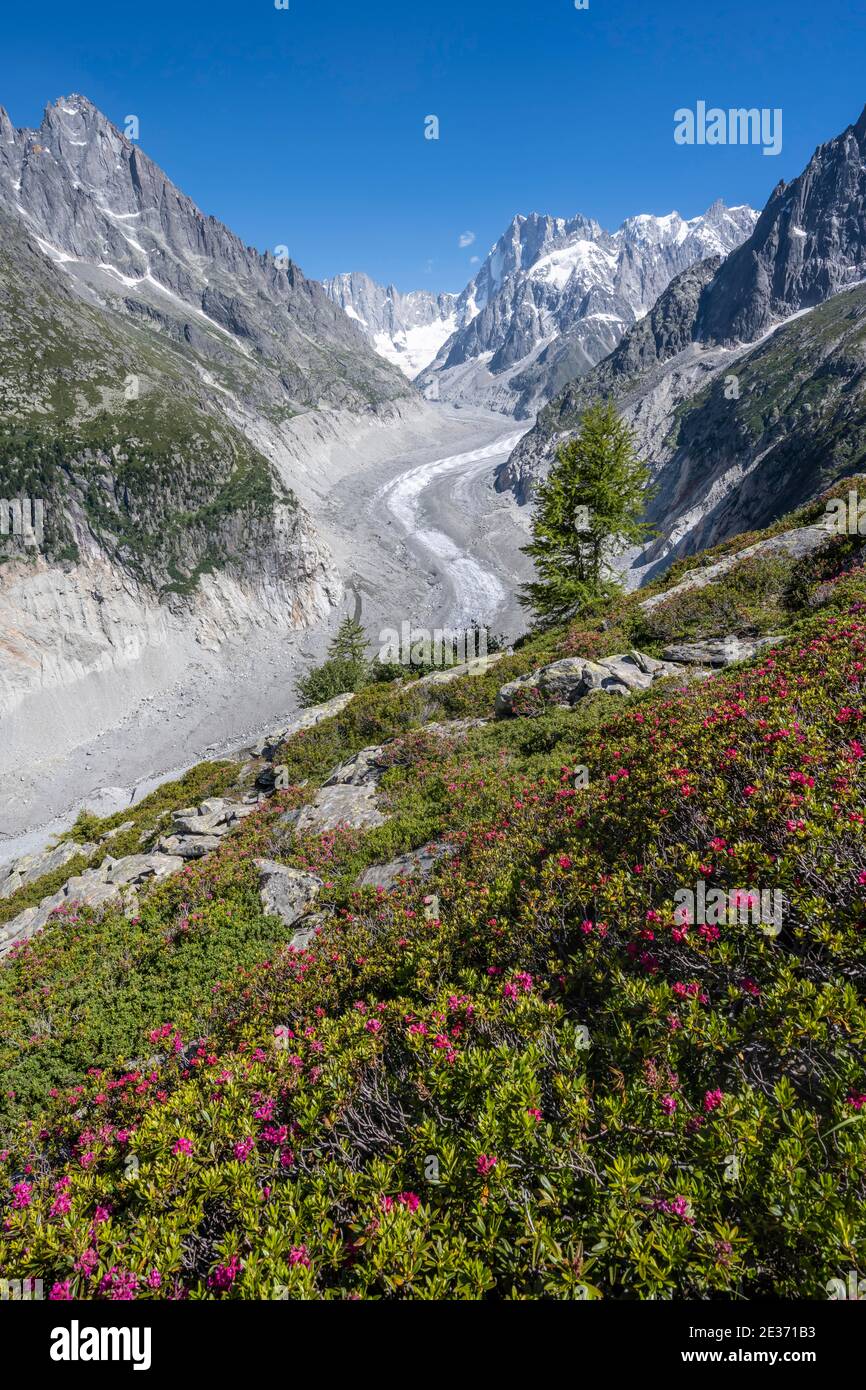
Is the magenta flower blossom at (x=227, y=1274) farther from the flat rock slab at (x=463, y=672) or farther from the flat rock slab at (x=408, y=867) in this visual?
the flat rock slab at (x=463, y=672)

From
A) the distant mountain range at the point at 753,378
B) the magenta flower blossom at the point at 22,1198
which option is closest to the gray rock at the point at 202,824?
the magenta flower blossom at the point at 22,1198

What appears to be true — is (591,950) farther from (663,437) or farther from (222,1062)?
(663,437)

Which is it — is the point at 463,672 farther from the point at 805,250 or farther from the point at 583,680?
the point at 805,250

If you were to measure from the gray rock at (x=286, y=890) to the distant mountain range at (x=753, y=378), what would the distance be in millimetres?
37103

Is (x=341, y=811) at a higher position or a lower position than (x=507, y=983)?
lower

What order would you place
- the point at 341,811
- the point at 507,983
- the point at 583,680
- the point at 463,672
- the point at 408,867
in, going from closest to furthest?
the point at 507,983 → the point at 408,867 → the point at 341,811 → the point at 583,680 → the point at 463,672

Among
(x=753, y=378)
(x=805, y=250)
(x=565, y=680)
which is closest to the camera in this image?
(x=565, y=680)

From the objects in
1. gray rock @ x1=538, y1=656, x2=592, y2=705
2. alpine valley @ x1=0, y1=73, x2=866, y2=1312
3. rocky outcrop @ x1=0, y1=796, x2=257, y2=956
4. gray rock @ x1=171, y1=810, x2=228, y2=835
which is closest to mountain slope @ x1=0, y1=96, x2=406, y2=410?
alpine valley @ x1=0, y1=73, x2=866, y2=1312

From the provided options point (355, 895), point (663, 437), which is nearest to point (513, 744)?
point (355, 895)

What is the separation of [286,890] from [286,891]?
21 millimetres

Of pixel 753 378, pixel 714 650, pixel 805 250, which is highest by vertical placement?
pixel 805 250

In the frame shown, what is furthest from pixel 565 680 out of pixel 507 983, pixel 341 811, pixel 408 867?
pixel 507 983

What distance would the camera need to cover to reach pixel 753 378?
95.1 metres

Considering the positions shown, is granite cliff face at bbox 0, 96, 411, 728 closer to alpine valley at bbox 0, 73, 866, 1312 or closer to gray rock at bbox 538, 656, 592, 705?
alpine valley at bbox 0, 73, 866, 1312
